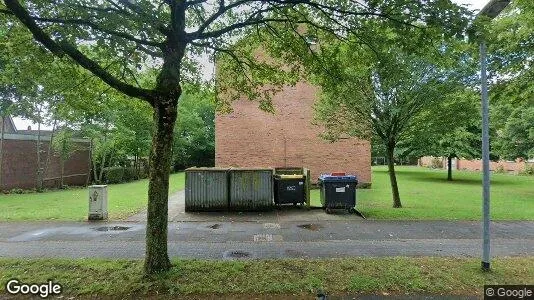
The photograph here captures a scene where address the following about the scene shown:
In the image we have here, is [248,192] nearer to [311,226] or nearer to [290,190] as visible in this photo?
[290,190]

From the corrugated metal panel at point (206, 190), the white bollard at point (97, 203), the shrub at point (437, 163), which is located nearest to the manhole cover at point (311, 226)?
the corrugated metal panel at point (206, 190)

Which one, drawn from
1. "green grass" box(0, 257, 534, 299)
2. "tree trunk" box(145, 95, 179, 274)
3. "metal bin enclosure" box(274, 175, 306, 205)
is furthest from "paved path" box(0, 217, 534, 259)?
"metal bin enclosure" box(274, 175, 306, 205)

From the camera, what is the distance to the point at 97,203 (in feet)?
36.3

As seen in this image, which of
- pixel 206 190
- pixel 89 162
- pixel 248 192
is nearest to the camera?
pixel 206 190

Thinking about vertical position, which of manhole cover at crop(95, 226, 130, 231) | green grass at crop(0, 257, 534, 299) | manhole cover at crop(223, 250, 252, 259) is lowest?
manhole cover at crop(95, 226, 130, 231)

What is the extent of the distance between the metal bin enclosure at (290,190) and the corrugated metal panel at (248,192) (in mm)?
514

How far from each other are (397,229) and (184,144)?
119 ft

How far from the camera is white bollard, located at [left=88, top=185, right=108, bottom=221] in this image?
1096 cm

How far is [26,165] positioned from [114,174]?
8.94 metres

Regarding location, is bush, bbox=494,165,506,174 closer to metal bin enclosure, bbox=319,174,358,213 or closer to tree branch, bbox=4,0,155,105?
metal bin enclosure, bbox=319,174,358,213

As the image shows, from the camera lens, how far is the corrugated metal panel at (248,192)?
1280 centimetres

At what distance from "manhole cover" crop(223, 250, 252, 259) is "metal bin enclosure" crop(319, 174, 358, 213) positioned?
5.39 metres

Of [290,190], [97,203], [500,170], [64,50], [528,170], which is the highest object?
[64,50]

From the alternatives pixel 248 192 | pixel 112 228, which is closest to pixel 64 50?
pixel 112 228
